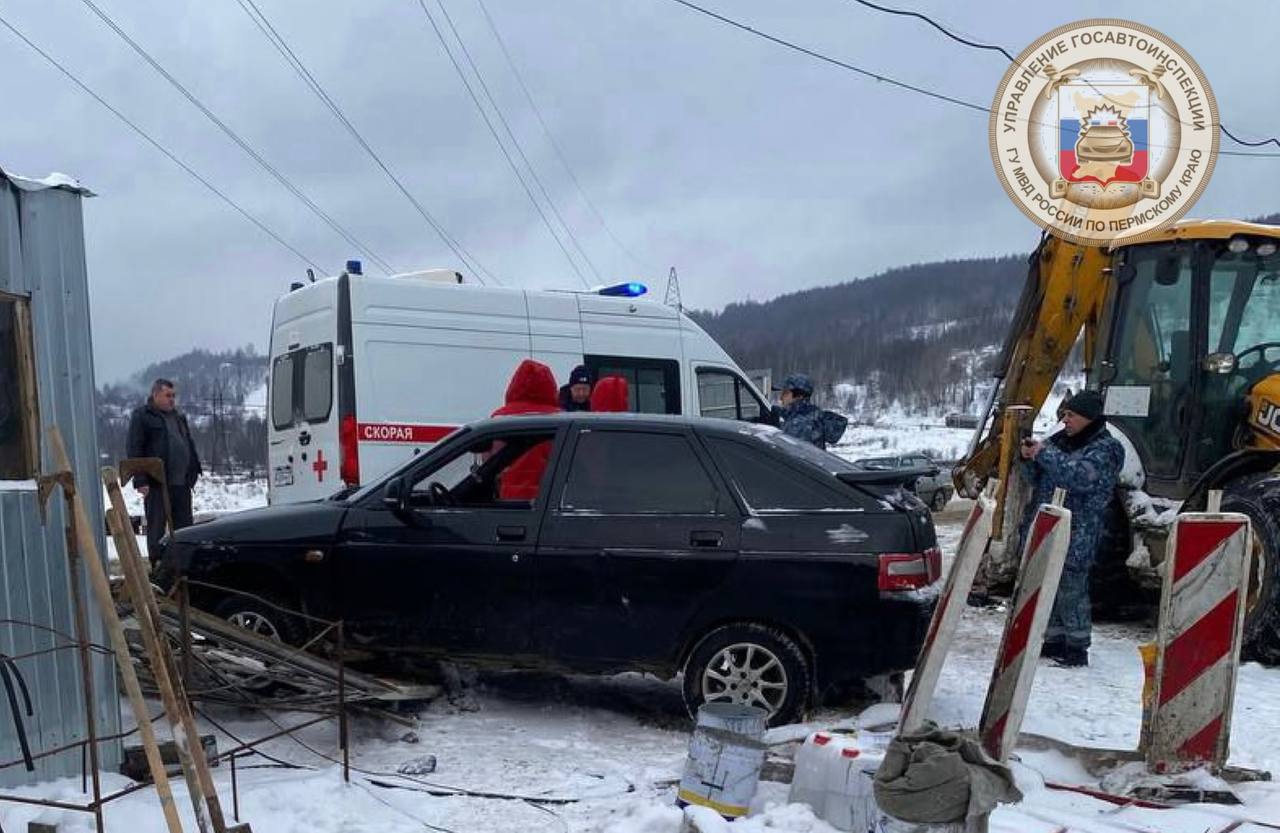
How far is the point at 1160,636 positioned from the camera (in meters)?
4.32

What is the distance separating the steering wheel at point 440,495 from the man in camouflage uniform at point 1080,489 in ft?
12.5

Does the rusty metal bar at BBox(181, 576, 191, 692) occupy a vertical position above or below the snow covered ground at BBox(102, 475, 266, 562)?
above

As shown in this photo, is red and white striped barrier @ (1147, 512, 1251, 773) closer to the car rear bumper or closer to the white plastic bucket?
the car rear bumper

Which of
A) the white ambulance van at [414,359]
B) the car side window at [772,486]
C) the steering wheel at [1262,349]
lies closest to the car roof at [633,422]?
the car side window at [772,486]

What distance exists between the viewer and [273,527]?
5.38m

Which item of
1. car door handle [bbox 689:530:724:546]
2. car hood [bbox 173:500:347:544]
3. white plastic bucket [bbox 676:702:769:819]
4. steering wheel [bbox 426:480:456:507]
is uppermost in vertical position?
steering wheel [bbox 426:480:456:507]

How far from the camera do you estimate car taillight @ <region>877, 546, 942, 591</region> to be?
4.80m

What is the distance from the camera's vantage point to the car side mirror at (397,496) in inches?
206

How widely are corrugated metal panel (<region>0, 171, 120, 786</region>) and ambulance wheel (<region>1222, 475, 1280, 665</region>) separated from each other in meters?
6.48

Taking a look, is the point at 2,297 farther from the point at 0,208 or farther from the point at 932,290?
the point at 932,290

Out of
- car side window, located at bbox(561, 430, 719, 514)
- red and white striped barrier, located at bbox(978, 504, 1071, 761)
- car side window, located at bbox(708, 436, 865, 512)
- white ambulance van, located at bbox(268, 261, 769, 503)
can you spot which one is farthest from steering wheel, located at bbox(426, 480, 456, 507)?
white ambulance van, located at bbox(268, 261, 769, 503)

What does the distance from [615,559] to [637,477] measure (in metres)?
0.45

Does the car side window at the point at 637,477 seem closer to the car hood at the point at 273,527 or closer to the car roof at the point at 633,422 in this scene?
the car roof at the point at 633,422

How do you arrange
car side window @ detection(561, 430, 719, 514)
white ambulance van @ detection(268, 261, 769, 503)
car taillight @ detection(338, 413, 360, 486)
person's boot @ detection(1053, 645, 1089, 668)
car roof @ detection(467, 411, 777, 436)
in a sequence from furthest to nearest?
white ambulance van @ detection(268, 261, 769, 503), car taillight @ detection(338, 413, 360, 486), person's boot @ detection(1053, 645, 1089, 668), car roof @ detection(467, 411, 777, 436), car side window @ detection(561, 430, 719, 514)
